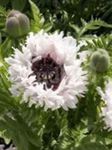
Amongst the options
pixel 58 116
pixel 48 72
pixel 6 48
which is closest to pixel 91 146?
pixel 58 116

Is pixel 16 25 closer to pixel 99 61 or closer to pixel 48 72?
pixel 48 72

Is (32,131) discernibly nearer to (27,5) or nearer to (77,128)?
(77,128)

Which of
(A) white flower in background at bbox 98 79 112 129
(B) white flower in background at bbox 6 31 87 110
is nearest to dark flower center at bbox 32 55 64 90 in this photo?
(B) white flower in background at bbox 6 31 87 110

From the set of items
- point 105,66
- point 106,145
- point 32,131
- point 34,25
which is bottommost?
point 106,145

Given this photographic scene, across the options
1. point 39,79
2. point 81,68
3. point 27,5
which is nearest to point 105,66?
point 81,68

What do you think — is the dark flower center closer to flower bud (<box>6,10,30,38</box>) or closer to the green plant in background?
the green plant in background

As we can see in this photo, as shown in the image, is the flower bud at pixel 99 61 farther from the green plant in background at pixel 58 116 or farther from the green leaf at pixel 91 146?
the green leaf at pixel 91 146
